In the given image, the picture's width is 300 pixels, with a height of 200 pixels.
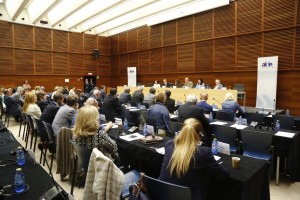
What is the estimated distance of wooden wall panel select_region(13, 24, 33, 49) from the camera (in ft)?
46.1

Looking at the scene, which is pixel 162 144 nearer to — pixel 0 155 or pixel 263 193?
pixel 263 193

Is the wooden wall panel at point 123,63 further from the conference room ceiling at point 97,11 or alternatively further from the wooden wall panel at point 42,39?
the wooden wall panel at point 42,39

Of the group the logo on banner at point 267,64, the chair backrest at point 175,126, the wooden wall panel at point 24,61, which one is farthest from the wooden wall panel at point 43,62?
the chair backrest at point 175,126

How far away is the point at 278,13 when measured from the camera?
9.54 meters

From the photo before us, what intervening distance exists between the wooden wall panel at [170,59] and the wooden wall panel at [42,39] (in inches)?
307

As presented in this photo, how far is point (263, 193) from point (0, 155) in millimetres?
3102

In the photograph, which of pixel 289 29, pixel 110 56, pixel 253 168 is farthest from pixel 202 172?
pixel 110 56

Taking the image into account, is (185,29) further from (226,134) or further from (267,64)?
(226,134)

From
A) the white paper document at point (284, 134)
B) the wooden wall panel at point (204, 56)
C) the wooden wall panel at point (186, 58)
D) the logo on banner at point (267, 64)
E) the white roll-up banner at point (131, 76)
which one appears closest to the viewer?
the white paper document at point (284, 134)

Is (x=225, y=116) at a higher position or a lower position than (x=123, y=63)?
lower

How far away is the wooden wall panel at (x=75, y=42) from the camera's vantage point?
16.3m

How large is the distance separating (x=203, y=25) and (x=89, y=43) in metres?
9.05

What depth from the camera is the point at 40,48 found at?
49.1 feet

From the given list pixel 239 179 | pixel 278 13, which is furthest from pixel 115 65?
pixel 239 179
